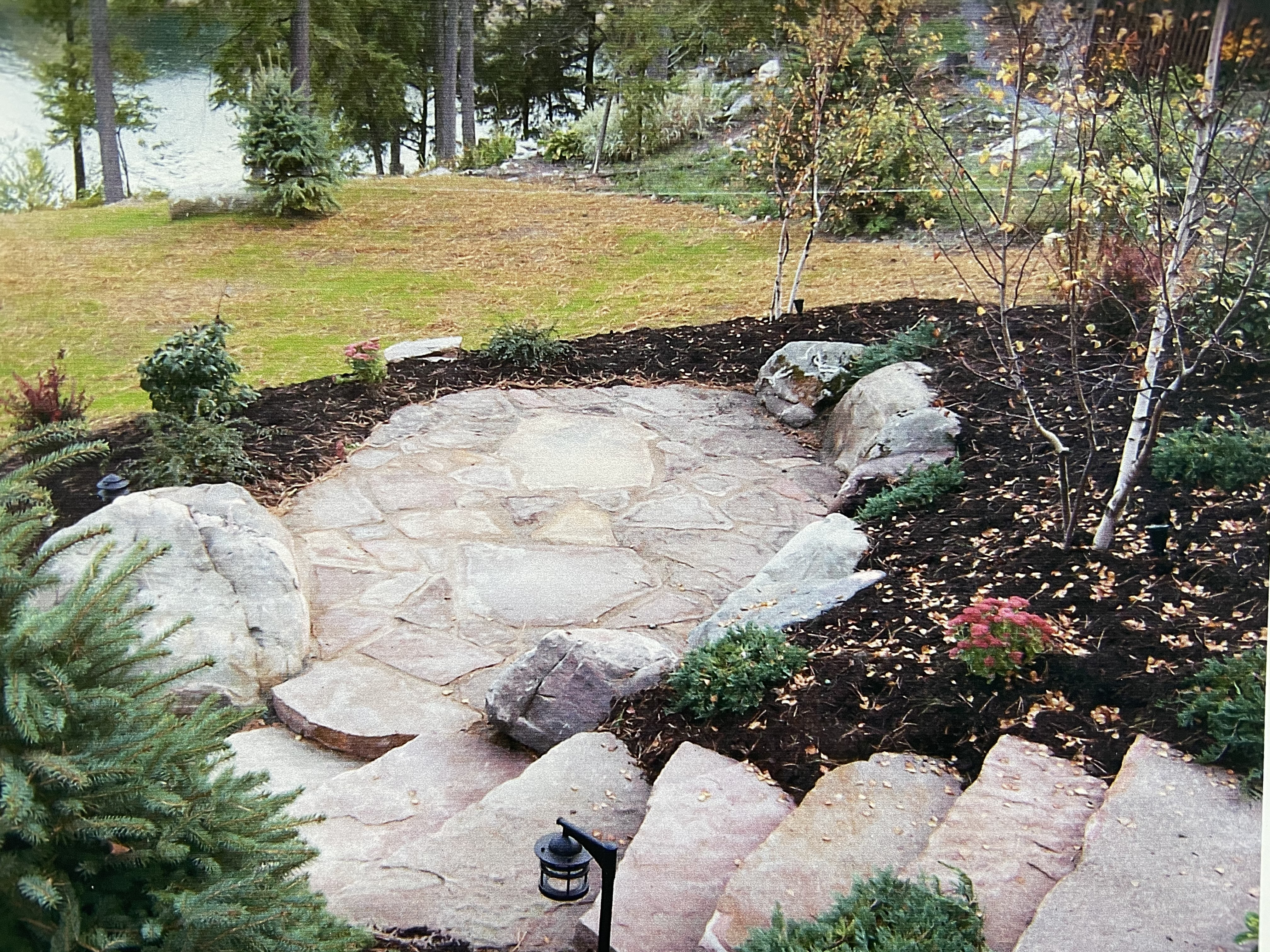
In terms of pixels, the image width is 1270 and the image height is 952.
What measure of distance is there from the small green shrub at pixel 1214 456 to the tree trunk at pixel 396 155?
7.65ft

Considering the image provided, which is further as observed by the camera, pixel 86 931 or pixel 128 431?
pixel 128 431

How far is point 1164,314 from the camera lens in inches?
106

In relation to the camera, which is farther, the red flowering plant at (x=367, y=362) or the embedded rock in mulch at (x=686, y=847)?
the red flowering plant at (x=367, y=362)

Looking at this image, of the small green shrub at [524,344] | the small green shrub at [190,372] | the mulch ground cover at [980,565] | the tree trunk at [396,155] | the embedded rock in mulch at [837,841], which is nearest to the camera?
the embedded rock in mulch at [837,841]

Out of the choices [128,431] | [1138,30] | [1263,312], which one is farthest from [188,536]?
[1263,312]

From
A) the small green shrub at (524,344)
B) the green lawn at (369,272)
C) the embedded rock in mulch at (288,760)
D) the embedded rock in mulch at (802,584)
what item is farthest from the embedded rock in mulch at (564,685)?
the green lawn at (369,272)

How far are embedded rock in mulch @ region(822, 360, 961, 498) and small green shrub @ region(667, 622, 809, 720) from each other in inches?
39.5

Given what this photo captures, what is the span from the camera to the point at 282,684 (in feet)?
7.80

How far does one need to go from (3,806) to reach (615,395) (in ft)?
6.93

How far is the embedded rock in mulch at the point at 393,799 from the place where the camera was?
A: 7.01 feet

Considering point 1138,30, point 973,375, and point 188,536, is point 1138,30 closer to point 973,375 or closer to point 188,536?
point 973,375

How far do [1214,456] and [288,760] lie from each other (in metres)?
2.60

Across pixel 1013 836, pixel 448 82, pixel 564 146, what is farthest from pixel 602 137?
pixel 1013 836

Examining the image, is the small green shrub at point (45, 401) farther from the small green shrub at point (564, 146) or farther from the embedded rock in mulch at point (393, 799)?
the small green shrub at point (564, 146)
